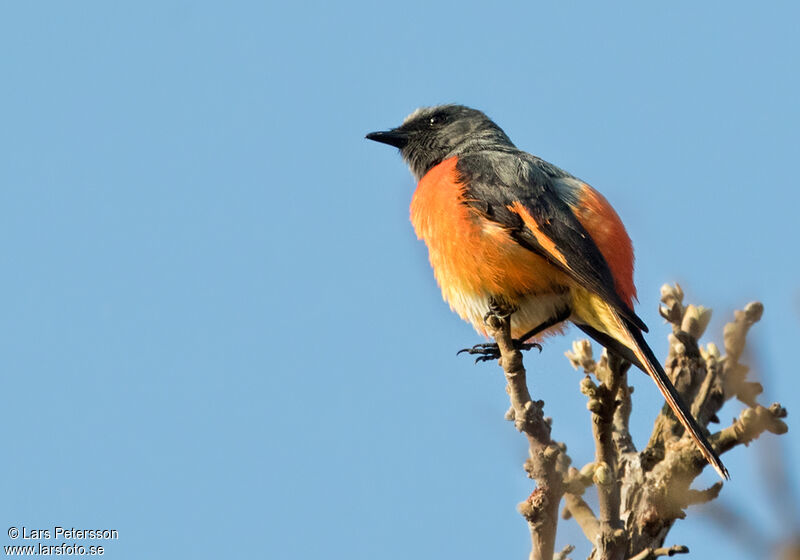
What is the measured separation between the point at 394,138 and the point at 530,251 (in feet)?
7.03

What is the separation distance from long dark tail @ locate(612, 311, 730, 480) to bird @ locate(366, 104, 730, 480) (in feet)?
0.04

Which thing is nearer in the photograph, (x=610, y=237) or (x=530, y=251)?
(x=530, y=251)

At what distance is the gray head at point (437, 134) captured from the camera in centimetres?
724

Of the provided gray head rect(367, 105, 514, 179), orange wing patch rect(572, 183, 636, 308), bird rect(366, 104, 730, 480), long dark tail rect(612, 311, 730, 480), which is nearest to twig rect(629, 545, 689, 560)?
long dark tail rect(612, 311, 730, 480)

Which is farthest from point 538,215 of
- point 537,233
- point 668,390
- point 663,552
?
point 663,552

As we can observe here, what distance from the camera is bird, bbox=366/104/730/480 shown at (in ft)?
18.2

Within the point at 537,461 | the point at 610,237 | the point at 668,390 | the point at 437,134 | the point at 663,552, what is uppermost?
the point at 437,134

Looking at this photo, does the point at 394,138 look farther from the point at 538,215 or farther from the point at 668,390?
the point at 668,390

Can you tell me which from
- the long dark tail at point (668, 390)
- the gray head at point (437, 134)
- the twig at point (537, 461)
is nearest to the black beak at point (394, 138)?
the gray head at point (437, 134)

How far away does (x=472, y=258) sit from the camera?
18.9 ft

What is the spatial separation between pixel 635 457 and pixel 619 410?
0.35 m

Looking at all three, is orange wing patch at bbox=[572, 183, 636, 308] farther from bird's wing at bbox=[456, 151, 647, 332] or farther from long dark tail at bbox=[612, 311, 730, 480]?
long dark tail at bbox=[612, 311, 730, 480]

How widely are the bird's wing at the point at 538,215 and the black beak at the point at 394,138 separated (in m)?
1.20

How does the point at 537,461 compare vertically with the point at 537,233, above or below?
below
